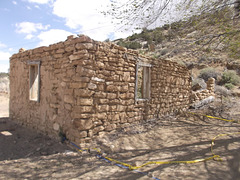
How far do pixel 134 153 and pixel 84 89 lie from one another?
176cm

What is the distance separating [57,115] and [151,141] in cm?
249

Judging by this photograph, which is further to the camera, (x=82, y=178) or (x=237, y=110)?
(x=237, y=110)

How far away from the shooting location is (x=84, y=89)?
3.96 meters

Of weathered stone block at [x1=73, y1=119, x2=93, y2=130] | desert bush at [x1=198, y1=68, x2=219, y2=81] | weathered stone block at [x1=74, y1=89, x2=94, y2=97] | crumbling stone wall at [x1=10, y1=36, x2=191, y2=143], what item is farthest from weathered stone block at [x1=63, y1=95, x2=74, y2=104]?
desert bush at [x1=198, y1=68, x2=219, y2=81]

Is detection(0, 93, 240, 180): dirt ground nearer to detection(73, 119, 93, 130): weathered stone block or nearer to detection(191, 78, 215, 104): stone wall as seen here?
detection(73, 119, 93, 130): weathered stone block

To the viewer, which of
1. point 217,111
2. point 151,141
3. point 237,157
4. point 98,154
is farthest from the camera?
point 217,111

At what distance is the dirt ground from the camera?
298 centimetres

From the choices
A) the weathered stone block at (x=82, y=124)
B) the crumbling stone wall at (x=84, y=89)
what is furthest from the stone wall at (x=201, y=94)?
the weathered stone block at (x=82, y=124)

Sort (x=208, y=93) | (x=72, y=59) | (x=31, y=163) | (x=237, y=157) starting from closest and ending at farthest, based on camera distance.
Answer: (x=237, y=157) → (x=31, y=163) → (x=72, y=59) → (x=208, y=93)

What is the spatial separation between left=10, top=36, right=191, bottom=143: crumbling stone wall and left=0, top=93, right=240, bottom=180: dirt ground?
0.37 metres

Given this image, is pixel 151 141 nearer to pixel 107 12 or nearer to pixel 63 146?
pixel 63 146

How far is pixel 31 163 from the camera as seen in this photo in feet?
11.8

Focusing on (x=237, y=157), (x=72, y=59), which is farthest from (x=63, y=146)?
(x=237, y=157)

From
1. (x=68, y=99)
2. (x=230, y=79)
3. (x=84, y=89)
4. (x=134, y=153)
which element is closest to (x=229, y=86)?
(x=230, y=79)
